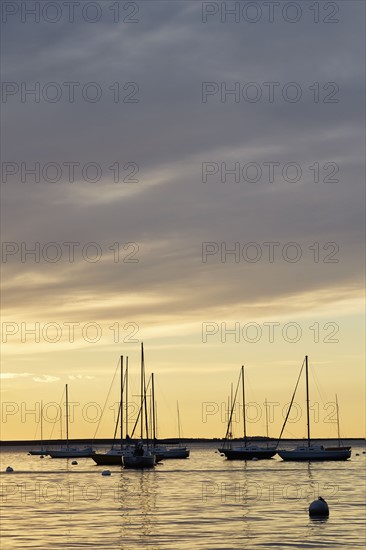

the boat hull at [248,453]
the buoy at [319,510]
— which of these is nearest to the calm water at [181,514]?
the buoy at [319,510]

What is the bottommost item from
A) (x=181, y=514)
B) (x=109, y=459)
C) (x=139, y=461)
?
(x=181, y=514)

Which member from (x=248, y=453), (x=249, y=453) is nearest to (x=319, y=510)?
(x=249, y=453)

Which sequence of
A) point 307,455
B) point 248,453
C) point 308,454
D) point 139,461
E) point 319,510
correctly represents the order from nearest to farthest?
point 319,510, point 139,461, point 307,455, point 308,454, point 248,453

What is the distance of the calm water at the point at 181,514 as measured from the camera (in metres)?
60.6

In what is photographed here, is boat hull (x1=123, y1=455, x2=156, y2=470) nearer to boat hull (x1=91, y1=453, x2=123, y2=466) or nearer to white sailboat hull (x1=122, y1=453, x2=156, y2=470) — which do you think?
white sailboat hull (x1=122, y1=453, x2=156, y2=470)

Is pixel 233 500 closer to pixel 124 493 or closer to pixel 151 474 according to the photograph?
pixel 124 493

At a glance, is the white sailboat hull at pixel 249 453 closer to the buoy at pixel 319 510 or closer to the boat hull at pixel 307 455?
the boat hull at pixel 307 455

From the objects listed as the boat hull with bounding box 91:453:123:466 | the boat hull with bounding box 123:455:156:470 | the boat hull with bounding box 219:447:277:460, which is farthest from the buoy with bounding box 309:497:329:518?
the boat hull with bounding box 219:447:277:460

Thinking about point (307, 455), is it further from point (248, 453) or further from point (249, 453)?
point (248, 453)

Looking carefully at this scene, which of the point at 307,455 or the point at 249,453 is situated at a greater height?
the point at 249,453

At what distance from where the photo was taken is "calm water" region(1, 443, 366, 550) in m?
60.6

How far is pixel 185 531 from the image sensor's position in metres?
66.1

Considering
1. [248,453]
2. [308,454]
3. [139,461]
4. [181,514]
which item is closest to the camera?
[181,514]

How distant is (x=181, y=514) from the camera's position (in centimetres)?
8006
